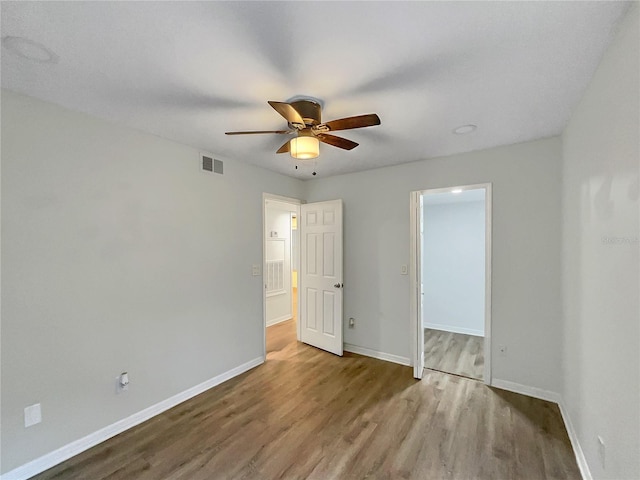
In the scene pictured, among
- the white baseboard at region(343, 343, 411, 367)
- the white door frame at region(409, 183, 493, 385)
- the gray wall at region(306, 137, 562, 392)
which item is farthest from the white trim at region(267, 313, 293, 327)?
the white door frame at region(409, 183, 493, 385)

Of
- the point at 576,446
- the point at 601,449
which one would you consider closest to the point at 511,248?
the point at 576,446

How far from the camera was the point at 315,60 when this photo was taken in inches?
60.1

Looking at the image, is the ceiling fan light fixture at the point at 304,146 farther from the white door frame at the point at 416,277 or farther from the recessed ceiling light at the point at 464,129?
the white door frame at the point at 416,277

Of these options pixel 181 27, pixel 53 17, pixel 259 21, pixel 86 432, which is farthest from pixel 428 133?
pixel 86 432

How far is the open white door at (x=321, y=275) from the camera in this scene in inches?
153

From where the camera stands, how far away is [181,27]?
4.26 feet

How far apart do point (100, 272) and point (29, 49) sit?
1.48 metres

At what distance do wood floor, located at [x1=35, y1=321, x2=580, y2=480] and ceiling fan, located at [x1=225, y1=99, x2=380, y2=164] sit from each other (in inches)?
86.4

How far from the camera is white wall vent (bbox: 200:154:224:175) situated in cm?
300

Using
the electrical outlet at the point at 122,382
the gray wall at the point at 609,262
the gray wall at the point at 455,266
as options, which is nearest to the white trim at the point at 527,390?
the gray wall at the point at 609,262

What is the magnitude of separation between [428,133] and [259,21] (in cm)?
180

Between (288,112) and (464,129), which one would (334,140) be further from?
(464,129)

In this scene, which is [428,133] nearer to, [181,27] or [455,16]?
[455,16]

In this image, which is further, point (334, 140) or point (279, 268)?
point (279, 268)
